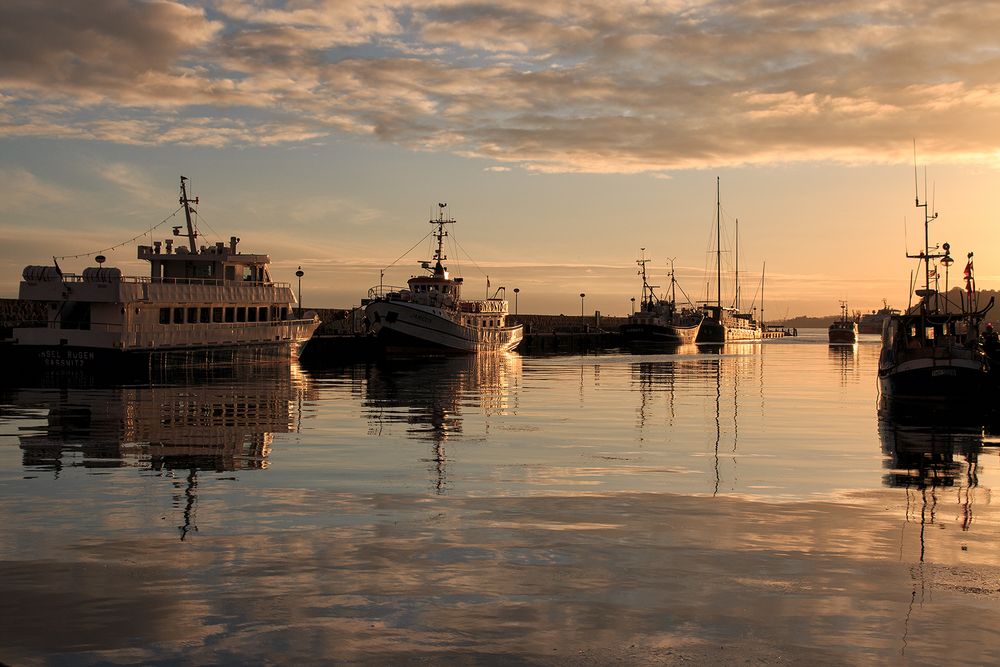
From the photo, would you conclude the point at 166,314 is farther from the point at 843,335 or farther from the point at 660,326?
the point at 843,335

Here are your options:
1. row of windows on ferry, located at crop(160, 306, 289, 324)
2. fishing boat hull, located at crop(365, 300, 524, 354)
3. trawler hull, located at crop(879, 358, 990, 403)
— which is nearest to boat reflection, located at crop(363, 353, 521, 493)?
row of windows on ferry, located at crop(160, 306, 289, 324)

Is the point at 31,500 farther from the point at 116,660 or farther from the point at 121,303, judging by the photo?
the point at 121,303

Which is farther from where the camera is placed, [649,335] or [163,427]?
[649,335]

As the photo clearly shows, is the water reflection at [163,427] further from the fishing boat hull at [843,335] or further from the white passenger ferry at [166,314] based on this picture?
the fishing boat hull at [843,335]

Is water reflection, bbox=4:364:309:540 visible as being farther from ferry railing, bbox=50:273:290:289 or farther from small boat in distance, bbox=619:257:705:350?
small boat in distance, bbox=619:257:705:350

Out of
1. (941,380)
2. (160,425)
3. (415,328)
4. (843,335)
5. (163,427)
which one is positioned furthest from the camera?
(843,335)

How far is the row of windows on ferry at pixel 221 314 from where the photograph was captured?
57.4 m

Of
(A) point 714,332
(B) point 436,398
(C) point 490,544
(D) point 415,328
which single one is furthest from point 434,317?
(A) point 714,332

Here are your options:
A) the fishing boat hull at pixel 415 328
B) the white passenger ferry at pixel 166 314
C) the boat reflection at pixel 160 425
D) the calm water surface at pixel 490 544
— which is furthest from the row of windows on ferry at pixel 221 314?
the calm water surface at pixel 490 544

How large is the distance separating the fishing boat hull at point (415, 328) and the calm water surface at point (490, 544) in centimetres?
5338

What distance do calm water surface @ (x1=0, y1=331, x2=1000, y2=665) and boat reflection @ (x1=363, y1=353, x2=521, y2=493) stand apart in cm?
45

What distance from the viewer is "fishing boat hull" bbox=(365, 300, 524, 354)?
81.6 meters

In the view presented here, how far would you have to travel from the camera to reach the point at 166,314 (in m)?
56.9

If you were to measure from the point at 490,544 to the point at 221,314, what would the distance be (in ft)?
169
